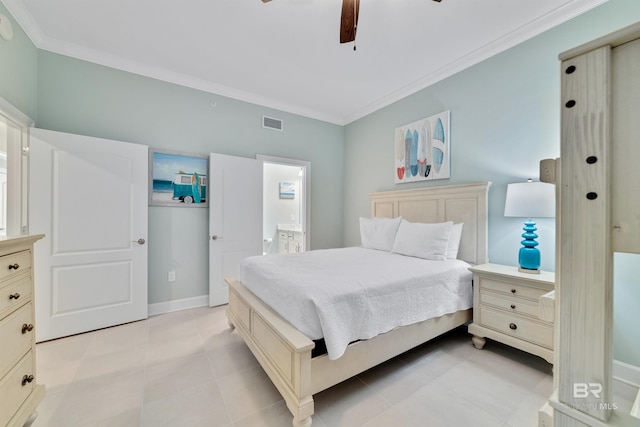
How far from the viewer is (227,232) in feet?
11.1

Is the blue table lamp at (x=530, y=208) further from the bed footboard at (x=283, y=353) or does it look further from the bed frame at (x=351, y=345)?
the bed footboard at (x=283, y=353)

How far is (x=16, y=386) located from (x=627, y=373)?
3.77 metres

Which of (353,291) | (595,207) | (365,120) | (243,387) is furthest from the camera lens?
(365,120)

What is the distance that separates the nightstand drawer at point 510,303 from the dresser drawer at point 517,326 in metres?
0.05

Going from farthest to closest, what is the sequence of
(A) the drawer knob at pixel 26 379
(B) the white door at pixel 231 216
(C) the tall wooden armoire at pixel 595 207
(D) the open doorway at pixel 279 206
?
(D) the open doorway at pixel 279 206 < (B) the white door at pixel 231 216 < (A) the drawer knob at pixel 26 379 < (C) the tall wooden armoire at pixel 595 207

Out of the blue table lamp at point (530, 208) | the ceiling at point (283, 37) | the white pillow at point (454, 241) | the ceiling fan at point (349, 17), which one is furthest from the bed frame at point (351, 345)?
the ceiling fan at point (349, 17)

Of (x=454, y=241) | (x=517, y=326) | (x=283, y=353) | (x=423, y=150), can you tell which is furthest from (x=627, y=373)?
(x=423, y=150)

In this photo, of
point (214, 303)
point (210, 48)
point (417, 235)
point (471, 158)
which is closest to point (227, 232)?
point (214, 303)

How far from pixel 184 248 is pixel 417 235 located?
2800mm

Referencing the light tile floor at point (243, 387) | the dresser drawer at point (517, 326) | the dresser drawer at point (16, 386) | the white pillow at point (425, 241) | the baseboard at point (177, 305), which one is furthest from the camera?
the baseboard at point (177, 305)

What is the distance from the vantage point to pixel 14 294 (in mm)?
1324

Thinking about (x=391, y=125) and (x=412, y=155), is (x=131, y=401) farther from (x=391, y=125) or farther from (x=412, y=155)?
(x=391, y=125)

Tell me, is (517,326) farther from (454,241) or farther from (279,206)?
(279,206)

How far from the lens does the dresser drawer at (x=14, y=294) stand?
1.24 meters
